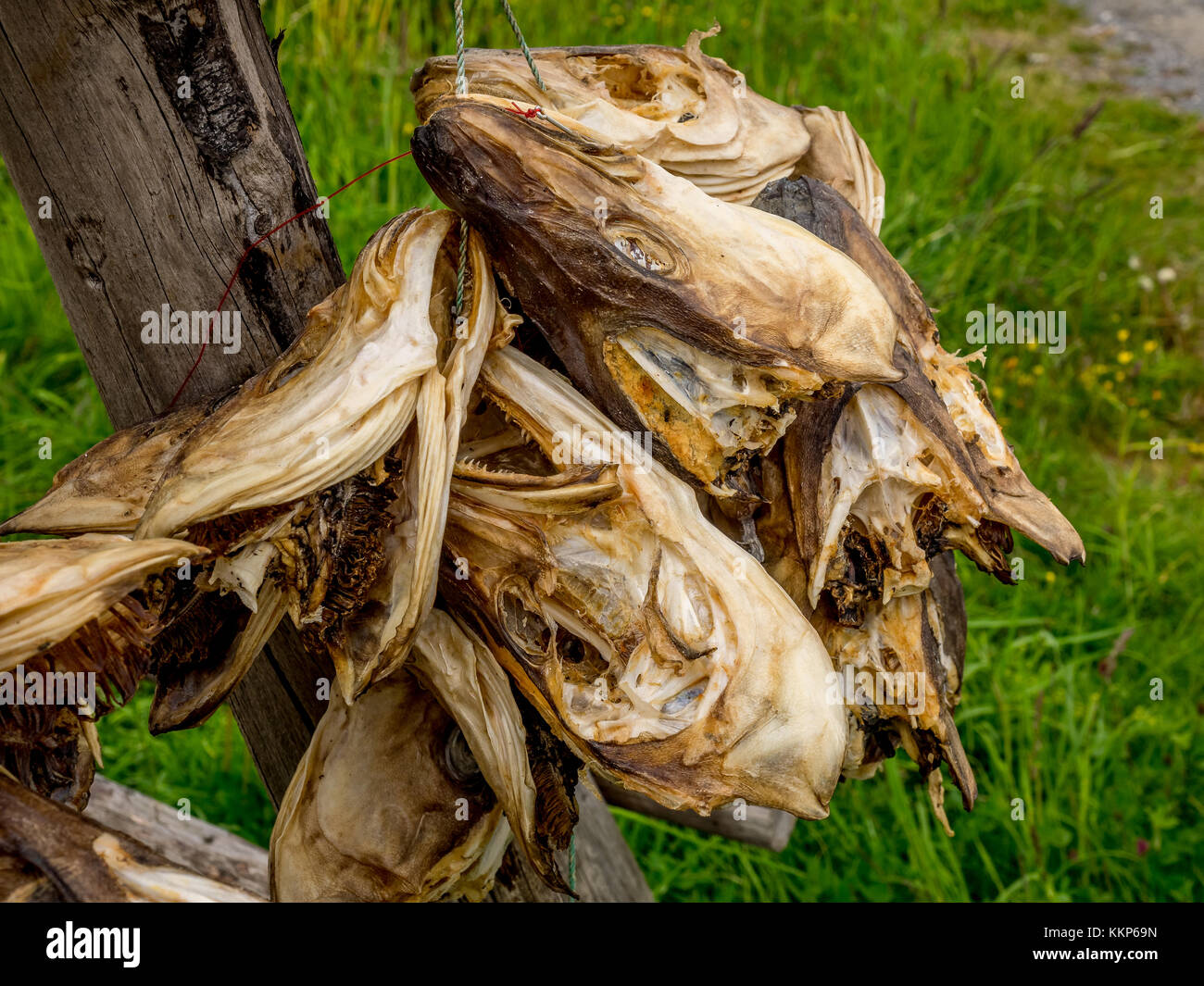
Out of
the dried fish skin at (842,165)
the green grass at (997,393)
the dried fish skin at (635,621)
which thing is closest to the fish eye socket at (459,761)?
the dried fish skin at (635,621)

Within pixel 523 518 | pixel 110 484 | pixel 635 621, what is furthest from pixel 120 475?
pixel 635 621

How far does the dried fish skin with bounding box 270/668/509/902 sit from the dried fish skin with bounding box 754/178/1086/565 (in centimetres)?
70

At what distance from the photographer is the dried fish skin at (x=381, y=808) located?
1.33m

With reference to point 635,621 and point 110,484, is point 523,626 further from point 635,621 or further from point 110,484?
point 110,484

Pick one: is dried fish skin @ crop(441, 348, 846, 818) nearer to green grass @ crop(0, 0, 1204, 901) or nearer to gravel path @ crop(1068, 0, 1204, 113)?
green grass @ crop(0, 0, 1204, 901)

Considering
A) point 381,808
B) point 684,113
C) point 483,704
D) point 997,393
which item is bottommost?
point 997,393

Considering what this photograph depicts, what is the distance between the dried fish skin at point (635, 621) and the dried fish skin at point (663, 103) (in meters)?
0.37

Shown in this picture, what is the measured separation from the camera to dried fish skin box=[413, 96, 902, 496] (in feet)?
3.86

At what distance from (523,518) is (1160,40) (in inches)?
197

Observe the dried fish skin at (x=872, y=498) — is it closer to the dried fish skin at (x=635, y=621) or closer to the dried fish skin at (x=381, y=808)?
the dried fish skin at (x=635, y=621)

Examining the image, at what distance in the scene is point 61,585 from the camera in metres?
1.00

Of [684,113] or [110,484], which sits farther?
[684,113]

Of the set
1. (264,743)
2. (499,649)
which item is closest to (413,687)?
(499,649)
